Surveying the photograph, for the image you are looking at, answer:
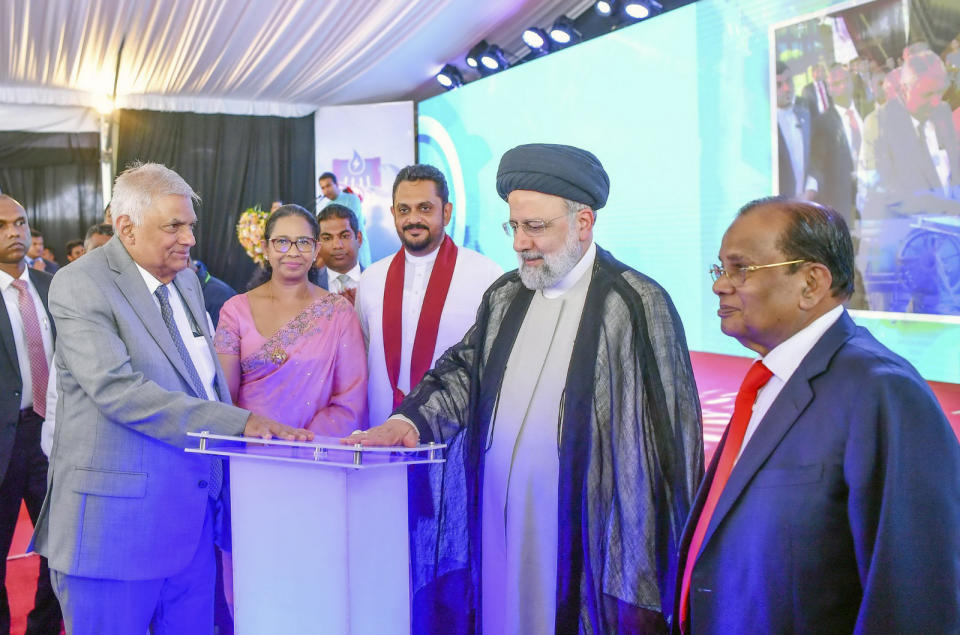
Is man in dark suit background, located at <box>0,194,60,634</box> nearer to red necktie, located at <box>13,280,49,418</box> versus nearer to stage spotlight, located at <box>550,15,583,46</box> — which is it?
red necktie, located at <box>13,280,49,418</box>

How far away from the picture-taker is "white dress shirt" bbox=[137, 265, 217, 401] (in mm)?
2412

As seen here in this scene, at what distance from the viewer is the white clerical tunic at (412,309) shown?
3301 millimetres

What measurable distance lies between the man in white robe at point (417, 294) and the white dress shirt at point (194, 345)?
95cm

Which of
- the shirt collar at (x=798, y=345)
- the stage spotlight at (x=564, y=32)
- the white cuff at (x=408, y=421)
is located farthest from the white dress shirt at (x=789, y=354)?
the stage spotlight at (x=564, y=32)

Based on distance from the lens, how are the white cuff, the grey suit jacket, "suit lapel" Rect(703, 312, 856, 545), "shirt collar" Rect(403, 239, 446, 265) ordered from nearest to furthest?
1. "suit lapel" Rect(703, 312, 856, 545)
2. the grey suit jacket
3. the white cuff
4. "shirt collar" Rect(403, 239, 446, 265)

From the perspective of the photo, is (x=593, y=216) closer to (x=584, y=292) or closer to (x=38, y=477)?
(x=584, y=292)

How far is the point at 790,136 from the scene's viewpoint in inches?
174

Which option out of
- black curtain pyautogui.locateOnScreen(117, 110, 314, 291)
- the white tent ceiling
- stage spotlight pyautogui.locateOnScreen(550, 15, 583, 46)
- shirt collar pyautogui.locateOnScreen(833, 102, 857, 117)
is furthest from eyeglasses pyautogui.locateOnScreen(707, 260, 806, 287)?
black curtain pyautogui.locateOnScreen(117, 110, 314, 291)

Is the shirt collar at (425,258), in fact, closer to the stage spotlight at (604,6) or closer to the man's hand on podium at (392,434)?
the man's hand on podium at (392,434)

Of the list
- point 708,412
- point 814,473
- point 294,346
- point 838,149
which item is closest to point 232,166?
point 708,412

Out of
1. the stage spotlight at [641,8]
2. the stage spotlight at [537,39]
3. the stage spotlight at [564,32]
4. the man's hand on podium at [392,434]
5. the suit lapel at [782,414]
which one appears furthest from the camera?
the stage spotlight at [537,39]

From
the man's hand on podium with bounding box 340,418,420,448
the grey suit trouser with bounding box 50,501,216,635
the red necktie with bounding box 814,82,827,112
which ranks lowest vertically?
the grey suit trouser with bounding box 50,501,216,635

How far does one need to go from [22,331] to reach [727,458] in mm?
3199

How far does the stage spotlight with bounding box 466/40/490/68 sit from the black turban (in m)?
5.33
